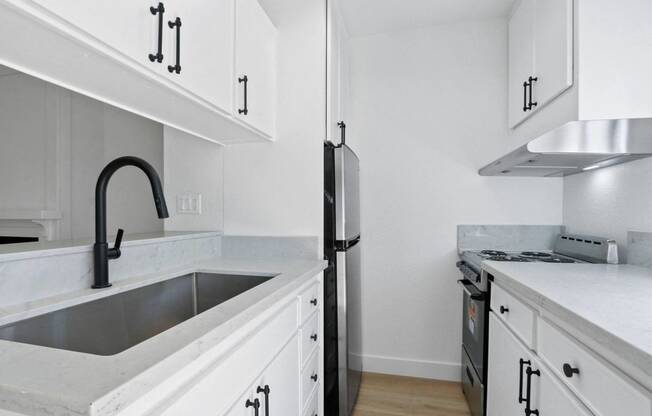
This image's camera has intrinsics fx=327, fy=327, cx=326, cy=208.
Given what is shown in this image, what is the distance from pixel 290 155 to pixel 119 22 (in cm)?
100

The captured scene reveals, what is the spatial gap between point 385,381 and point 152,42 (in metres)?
2.42

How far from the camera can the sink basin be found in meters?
0.81

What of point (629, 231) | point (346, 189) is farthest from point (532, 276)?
point (346, 189)

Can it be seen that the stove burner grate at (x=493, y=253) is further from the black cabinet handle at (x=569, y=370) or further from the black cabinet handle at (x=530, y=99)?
the black cabinet handle at (x=569, y=370)

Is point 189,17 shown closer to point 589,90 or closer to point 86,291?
point 86,291

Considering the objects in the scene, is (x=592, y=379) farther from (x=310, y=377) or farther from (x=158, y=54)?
(x=158, y=54)

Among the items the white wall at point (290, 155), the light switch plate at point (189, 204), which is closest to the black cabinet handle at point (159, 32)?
the white wall at point (290, 155)

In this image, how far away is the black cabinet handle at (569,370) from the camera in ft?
2.82

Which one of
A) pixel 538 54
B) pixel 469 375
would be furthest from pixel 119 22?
pixel 469 375

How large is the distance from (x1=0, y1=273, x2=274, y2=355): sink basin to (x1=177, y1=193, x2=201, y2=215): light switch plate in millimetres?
522

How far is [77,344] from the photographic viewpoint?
2.85 feet

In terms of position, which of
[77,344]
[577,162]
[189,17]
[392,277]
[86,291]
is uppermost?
[189,17]

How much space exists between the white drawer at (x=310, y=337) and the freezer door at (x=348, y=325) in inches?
9.7

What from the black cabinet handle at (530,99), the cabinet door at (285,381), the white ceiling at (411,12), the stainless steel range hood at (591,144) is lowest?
the cabinet door at (285,381)
